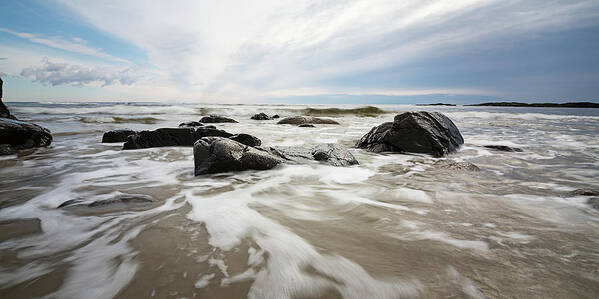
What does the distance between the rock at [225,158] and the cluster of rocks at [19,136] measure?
3.85 meters

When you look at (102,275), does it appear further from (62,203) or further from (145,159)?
(145,159)

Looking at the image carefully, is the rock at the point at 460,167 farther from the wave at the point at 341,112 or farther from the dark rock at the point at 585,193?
the wave at the point at 341,112

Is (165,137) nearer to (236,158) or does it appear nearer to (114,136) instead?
(114,136)

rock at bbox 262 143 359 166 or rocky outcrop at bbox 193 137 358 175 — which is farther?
rock at bbox 262 143 359 166

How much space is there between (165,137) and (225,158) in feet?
9.93

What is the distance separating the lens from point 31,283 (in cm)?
125

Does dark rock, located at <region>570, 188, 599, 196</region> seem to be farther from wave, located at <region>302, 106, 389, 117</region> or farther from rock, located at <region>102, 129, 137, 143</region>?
wave, located at <region>302, 106, 389, 117</region>

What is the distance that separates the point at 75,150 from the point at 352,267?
5976mm

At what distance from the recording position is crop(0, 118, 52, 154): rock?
4.74m

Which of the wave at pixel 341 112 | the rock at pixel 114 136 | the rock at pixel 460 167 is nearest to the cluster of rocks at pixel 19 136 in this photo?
the rock at pixel 114 136

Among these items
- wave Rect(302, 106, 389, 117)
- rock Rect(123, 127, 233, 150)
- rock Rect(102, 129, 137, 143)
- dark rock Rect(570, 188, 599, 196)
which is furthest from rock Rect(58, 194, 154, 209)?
wave Rect(302, 106, 389, 117)

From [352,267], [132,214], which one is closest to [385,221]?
[352,267]

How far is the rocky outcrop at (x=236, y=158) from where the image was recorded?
341cm

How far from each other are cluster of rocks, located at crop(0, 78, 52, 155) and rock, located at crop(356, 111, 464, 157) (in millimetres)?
6707
